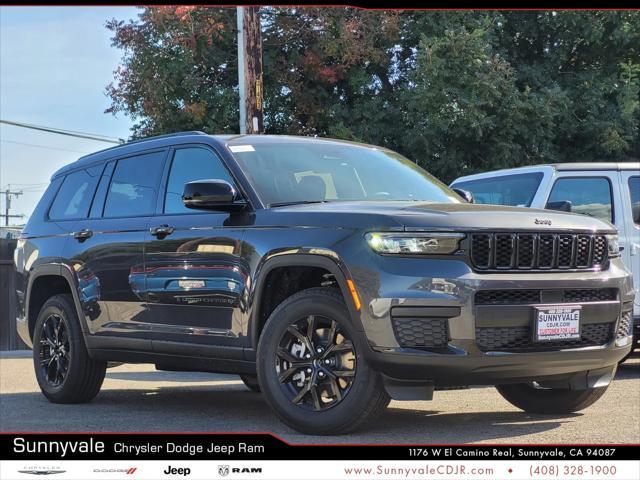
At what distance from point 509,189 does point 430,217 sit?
5.00 metres

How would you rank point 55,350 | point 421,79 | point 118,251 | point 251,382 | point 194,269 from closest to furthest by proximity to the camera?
point 194,269, point 118,251, point 55,350, point 251,382, point 421,79

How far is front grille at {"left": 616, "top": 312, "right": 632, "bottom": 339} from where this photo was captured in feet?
20.4

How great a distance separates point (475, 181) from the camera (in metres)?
11.0

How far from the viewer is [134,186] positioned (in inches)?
309

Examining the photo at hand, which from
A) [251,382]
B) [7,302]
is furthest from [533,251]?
[7,302]

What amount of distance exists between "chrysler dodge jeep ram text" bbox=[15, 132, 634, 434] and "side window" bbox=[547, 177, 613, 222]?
3.21m

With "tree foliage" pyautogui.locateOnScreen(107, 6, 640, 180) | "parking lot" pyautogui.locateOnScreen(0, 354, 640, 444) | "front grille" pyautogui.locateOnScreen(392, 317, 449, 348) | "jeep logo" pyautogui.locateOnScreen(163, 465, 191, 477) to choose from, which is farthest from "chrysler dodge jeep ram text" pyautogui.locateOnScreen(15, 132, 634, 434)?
"tree foliage" pyautogui.locateOnScreen(107, 6, 640, 180)

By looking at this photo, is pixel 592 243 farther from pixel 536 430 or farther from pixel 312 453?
pixel 312 453

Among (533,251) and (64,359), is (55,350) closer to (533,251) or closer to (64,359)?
(64,359)

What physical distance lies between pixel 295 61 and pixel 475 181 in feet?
27.7

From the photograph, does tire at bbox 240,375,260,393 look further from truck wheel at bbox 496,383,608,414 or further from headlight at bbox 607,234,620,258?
headlight at bbox 607,234,620,258

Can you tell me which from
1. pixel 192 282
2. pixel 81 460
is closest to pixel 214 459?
pixel 81 460

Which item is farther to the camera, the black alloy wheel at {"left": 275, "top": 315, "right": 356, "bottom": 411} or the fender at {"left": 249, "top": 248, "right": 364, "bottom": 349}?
the black alloy wheel at {"left": 275, "top": 315, "right": 356, "bottom": 411}

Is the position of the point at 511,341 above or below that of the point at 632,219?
below
